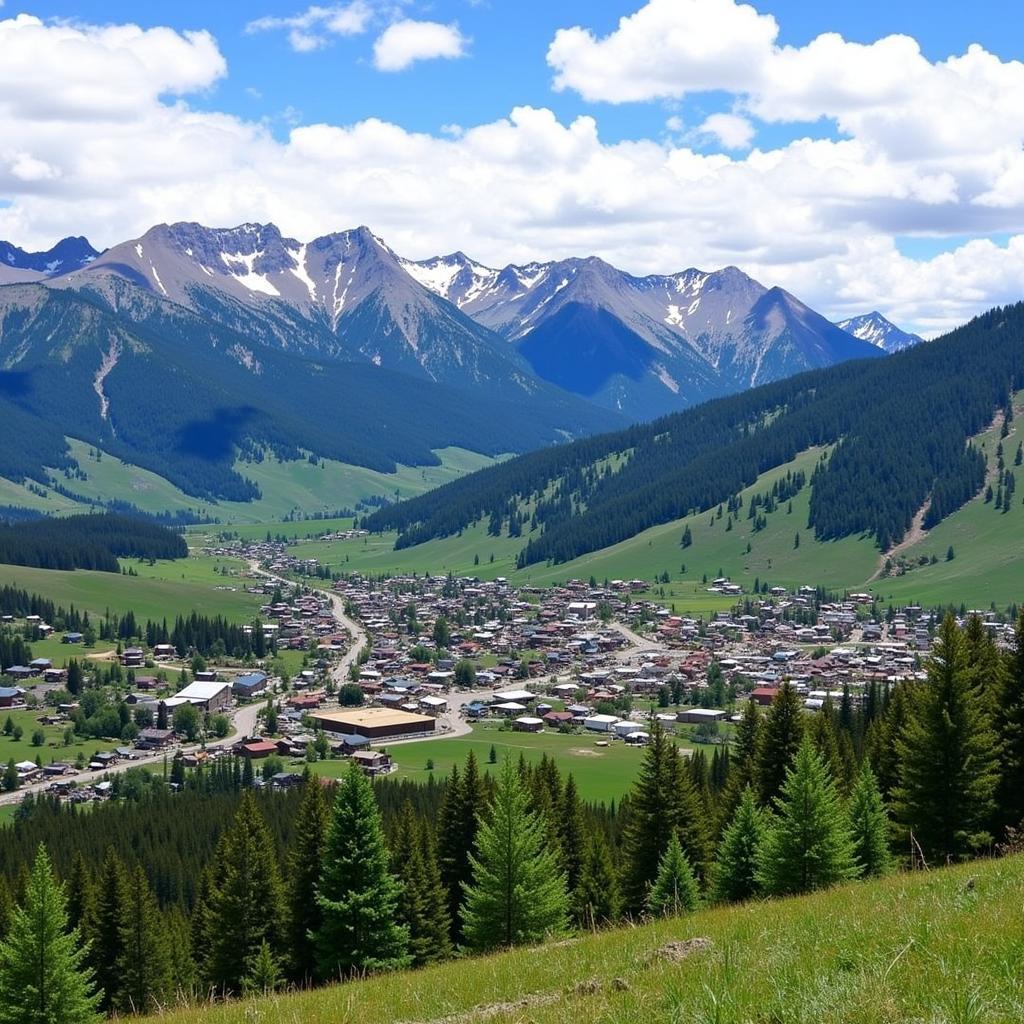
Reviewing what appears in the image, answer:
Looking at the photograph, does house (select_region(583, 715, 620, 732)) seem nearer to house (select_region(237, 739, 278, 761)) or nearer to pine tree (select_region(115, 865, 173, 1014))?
house (select_region(237, 739, 278, 761))

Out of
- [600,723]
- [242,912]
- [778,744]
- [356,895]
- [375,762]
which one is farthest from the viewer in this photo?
[600,723]

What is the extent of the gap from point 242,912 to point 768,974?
44.5 metres

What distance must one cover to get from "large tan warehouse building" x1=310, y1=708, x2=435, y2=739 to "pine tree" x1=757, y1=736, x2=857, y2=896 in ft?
368

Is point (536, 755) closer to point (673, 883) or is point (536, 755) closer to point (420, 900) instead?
point (420, 900)

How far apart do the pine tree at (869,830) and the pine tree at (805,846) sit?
3.80 metres

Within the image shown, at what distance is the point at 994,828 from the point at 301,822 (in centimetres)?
3052

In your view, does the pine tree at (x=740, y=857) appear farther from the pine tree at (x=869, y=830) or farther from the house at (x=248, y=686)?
the house at (x=248, y=686)

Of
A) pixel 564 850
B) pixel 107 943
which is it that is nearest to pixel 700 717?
pixel 564 850

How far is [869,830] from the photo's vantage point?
45969 mm

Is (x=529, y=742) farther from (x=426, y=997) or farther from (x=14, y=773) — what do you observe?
(x=426, y=997)

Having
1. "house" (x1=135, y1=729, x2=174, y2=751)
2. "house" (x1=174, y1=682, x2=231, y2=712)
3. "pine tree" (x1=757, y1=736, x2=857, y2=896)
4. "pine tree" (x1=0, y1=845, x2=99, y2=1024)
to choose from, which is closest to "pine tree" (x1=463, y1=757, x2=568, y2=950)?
"pine tree" (x1=757, y1=736, x2=857, y2=896)

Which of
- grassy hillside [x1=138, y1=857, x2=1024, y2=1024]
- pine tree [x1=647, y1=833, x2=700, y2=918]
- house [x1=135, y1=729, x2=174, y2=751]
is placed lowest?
house [x1=135, y1=729, x2=174, y2=751]

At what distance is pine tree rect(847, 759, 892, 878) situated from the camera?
149 ft

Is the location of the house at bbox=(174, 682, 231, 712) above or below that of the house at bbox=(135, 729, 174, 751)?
above
